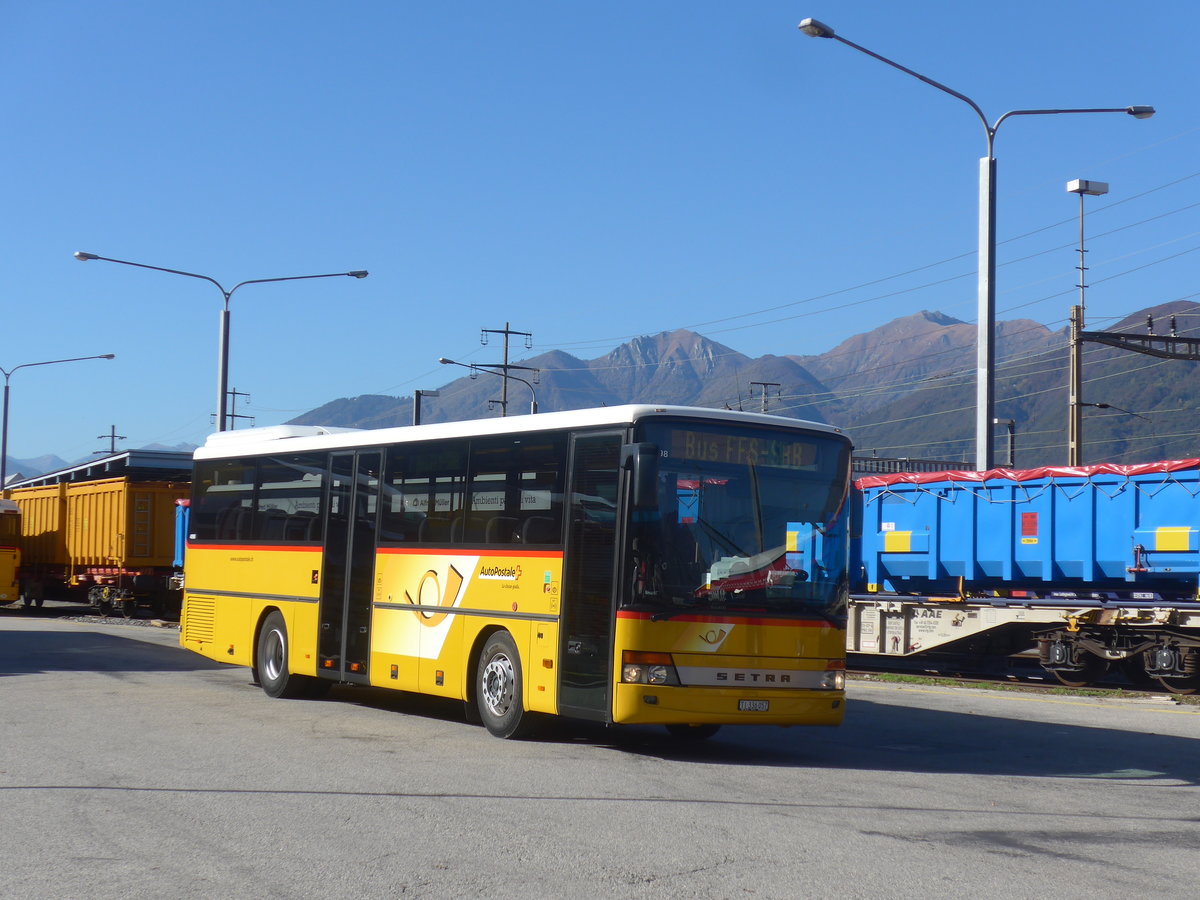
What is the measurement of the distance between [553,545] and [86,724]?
4.68 meters

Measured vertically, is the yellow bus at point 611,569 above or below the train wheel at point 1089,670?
above

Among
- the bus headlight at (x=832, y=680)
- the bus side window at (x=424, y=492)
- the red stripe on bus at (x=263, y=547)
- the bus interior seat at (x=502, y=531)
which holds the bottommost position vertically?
the bus headlight at (x=832, y=680)

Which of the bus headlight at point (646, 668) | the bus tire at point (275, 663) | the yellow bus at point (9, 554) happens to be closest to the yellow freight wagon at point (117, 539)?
the yellow bus at point (9, 554)

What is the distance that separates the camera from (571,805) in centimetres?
903

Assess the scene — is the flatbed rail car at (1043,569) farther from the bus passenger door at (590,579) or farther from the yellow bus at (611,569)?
the bus passenger door at (590,579)

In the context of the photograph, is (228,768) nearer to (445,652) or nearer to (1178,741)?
(445,652)

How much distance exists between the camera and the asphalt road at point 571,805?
275 inches

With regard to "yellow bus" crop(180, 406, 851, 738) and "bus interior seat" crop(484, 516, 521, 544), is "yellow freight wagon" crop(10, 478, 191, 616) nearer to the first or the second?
"yellow bus" crop(180, 406, 851, 738)

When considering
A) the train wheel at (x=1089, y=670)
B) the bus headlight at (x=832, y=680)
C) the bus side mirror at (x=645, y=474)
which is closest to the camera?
the bus side mirror at (x=645, y=474)

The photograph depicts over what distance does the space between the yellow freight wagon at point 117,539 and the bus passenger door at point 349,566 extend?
2035 cm

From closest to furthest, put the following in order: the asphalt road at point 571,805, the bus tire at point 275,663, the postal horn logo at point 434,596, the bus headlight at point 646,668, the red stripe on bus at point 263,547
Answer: the asphalt road at point 571,805
the bus headlight at point 646,668
the postal horn logo at point 434,596
the red stripe on bus at point 263,547
the bus tire at point 275,663

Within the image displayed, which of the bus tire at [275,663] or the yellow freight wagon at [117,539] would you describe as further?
the yellow freight wagon at [117,539]

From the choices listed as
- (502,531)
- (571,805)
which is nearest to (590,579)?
(502,531)

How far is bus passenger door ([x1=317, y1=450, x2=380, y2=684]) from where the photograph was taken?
48.1ft
